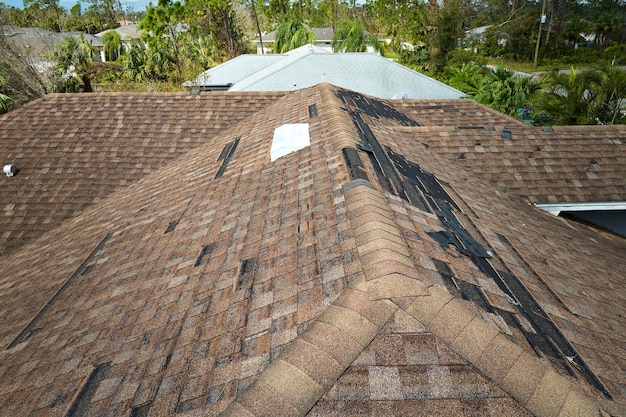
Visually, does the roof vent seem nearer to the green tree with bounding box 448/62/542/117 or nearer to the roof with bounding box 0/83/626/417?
the roof with bounding box 0/83/626/417

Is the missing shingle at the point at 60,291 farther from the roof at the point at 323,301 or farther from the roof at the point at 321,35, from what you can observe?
the roof at the point at 321,35

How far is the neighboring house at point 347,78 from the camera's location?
84.3ft

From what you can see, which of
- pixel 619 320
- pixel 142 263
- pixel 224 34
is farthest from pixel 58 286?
pixel 224 34

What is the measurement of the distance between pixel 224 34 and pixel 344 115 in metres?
52.1

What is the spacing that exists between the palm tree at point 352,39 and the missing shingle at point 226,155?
32.7m

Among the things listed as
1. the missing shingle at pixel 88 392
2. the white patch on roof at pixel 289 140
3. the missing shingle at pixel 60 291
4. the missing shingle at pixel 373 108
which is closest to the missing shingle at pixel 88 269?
the missing shingle at pixel 60 291

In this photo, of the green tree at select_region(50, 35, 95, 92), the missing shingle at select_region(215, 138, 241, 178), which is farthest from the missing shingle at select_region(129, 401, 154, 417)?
the green tree at select_region(50, 35, 95, 92)

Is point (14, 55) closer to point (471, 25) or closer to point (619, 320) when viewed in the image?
point (619, 320)

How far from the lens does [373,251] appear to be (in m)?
4.58

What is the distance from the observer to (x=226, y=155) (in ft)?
36.6

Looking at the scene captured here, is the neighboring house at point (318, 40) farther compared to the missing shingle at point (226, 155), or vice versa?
the neighboring house at point (318, 40)

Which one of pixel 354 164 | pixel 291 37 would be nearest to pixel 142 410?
pixel 354 164

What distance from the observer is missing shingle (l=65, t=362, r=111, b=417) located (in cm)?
437

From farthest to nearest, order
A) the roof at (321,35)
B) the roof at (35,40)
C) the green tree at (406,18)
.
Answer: the roof at (321,35) < the green tree at (406,18) < the roof at (35,40)
